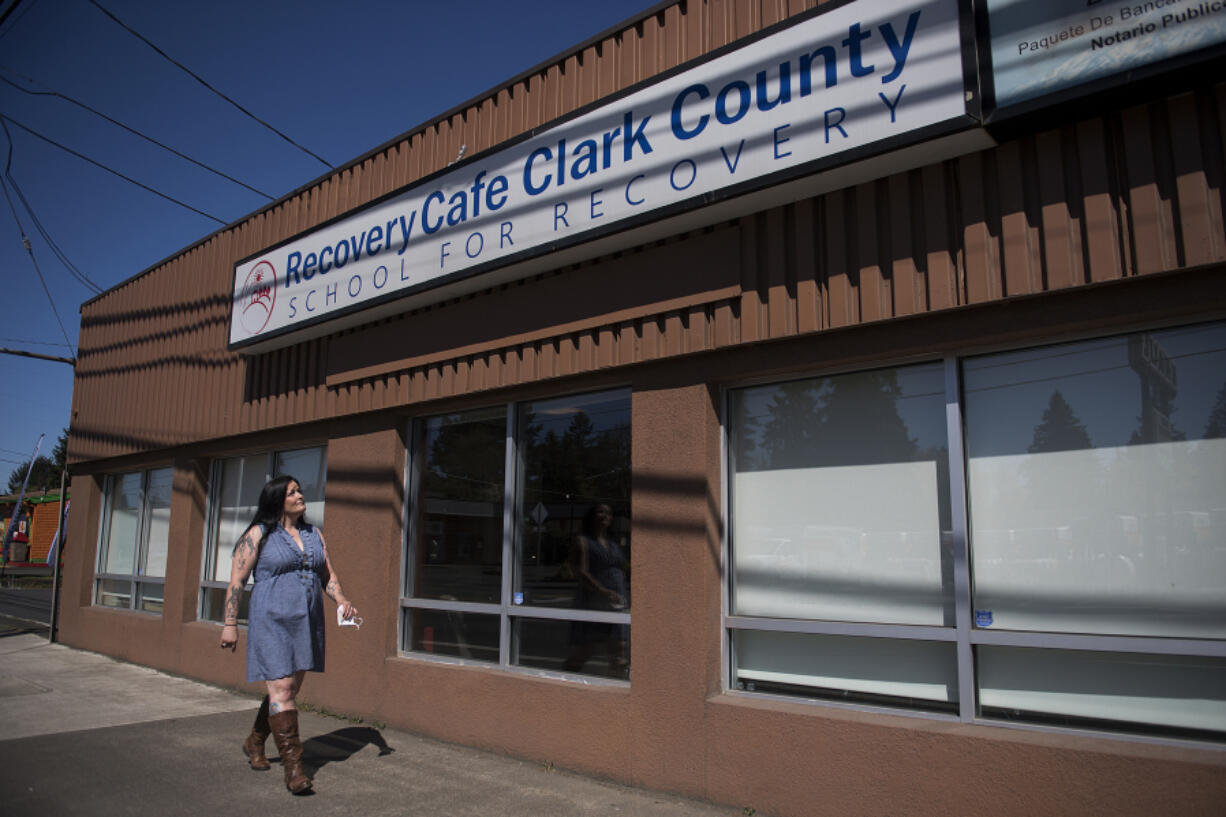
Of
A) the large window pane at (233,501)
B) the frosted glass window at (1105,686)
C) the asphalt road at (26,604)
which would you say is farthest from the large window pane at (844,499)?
the asphalt road at (26,604)

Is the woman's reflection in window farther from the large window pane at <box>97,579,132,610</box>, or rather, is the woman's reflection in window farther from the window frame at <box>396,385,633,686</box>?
the large window pane at <box>97,579,132,610</box>

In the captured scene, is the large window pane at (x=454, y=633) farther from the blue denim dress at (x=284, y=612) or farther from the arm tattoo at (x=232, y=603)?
the arm tattoo at (x=232, y=603)

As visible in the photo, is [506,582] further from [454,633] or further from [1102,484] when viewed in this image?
[1102,484]

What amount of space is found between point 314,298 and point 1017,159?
20.2 ft

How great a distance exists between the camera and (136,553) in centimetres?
1116

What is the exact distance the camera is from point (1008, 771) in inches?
148

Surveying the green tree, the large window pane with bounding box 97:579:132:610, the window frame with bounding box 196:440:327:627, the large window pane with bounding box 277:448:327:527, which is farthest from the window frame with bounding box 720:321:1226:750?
the large window pane with bounding box 97:579:132:610

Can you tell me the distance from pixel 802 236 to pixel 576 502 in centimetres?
250

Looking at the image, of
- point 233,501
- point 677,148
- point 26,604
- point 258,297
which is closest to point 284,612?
point 677,148

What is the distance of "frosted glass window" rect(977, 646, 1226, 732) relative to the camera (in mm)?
3547

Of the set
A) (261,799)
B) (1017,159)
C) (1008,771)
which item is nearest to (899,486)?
(1008,771)

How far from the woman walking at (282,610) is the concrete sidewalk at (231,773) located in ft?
1.09

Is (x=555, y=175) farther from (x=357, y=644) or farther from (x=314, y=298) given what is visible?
(x=357, y=644)

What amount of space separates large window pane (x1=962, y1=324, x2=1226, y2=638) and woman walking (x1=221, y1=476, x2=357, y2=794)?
12.4 feet
